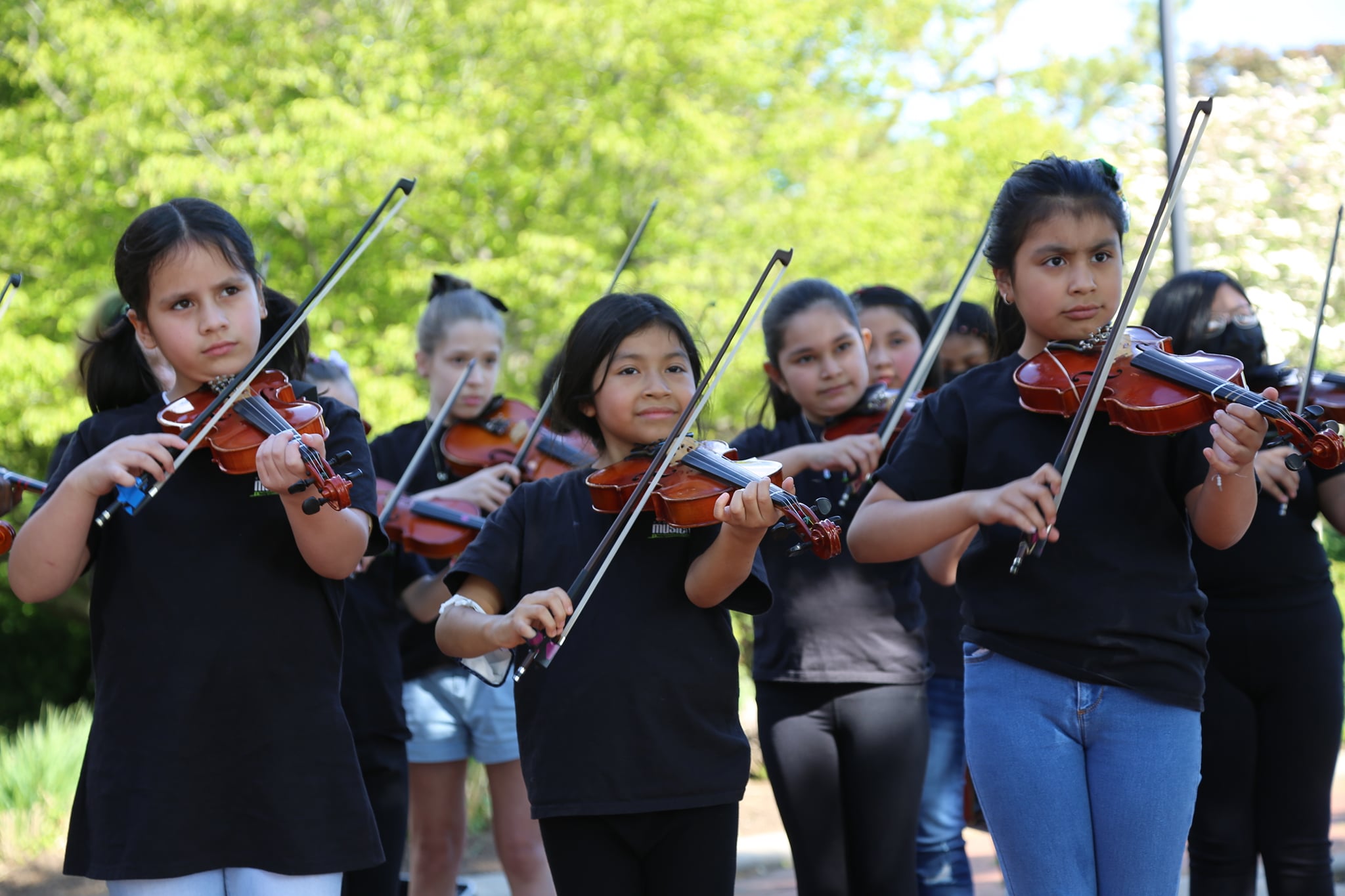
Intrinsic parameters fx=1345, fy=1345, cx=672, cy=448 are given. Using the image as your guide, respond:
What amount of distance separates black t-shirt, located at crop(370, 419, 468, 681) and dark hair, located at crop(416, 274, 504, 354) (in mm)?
288

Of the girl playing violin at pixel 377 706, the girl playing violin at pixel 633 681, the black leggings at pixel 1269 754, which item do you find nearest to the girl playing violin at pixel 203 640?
the girl playing violin at pixel 633 681

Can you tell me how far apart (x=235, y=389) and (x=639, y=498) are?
2.42 ft

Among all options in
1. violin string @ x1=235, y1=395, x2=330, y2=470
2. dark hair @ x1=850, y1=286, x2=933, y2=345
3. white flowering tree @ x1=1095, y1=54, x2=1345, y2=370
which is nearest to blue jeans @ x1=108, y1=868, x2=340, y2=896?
violin string @ x1=235, y1=395, x2=330, y2=470

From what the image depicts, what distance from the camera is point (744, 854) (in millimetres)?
5496

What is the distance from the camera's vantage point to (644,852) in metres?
2.43

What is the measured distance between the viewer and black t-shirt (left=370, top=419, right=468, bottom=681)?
3.89 m

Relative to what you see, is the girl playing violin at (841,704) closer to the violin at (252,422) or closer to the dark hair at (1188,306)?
the dark hair at (1188,306)

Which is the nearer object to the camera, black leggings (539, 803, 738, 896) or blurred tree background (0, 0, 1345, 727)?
black leggings (539, 803, 738, 896)

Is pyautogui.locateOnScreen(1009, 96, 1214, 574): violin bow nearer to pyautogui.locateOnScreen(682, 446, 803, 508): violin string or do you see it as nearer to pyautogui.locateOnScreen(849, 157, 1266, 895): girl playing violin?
pyautogui.locateOnScreen(849, 157, 1266, 895): girl playing violin

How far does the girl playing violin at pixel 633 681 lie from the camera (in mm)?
2381

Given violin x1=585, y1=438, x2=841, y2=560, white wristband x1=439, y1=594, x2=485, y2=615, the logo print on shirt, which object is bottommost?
white wristband x1=439, y1=594, x2=485, y2=615

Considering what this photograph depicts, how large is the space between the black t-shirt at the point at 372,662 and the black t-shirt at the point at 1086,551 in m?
1.65

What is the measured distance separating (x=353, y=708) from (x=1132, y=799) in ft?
6.64

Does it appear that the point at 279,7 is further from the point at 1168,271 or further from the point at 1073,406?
the point at 1168,271
